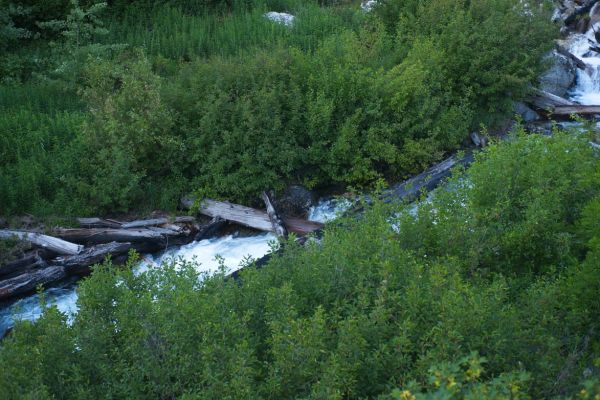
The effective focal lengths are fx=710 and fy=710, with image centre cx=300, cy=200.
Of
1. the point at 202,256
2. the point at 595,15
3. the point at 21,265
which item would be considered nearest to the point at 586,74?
the point at 595,15

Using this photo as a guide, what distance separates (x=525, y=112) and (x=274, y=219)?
6.64m

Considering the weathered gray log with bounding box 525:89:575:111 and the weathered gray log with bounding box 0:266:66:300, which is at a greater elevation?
the weathered gray log with bounding box 525:89:575:111

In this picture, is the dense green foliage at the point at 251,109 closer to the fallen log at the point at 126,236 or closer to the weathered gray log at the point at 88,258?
the fallen log at the point at 126,236

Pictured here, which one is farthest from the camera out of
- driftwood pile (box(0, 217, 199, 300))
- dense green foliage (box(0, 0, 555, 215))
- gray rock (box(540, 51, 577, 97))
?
gray rock (box(540, 51, 577, 97))

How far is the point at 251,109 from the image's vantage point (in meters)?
12.3

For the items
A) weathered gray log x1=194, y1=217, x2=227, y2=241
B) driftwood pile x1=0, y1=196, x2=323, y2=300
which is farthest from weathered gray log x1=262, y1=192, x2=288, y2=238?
weathered gray log x1=194, y1=217, x2=227, y2=241

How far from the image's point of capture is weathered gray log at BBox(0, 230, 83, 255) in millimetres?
10562

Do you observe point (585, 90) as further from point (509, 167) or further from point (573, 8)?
point (509, 167)

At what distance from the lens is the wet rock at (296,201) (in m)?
12.2

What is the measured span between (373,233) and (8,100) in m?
8.87

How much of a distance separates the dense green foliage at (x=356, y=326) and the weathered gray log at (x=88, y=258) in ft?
12.8

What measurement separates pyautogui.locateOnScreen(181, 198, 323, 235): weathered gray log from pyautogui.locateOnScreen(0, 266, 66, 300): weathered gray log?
8.85ft

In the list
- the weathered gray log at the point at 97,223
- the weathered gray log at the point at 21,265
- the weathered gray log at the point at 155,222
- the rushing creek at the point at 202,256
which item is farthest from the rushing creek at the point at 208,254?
the weathered gray log at the point at 97,223

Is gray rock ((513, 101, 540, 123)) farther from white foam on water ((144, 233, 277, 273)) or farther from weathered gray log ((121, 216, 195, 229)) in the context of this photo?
weathered gray log ((121, 216, 195, 229))
